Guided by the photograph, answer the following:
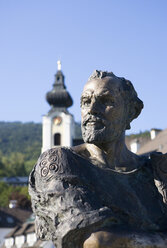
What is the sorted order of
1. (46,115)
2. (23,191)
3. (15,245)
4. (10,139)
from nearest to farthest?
1. (15,245)
2. (46,115)
3. (23,191)
4. (10,139)

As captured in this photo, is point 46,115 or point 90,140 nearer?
point 90,140

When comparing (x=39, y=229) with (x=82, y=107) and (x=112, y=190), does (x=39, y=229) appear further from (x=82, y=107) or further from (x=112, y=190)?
(x=82, y=107)

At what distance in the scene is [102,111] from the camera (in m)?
3.08

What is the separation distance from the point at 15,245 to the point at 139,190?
49.5 meters

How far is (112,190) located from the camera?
2984 mm

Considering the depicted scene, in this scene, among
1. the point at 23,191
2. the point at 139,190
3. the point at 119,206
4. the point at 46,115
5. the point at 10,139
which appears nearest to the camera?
the point at 119,206

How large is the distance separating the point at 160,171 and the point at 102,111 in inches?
21.8

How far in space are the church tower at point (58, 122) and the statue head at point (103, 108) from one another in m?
72.7

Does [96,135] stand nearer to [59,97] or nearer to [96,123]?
[96,123]

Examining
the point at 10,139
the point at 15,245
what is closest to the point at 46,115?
the point at 15,245

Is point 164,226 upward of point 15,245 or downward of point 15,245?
downward

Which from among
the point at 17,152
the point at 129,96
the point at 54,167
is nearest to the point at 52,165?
the point at 54,167

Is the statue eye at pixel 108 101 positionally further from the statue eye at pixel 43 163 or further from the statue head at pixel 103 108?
the statue eye at pixel 43 163

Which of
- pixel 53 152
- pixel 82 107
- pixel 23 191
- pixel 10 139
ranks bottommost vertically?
pixel 53 152
